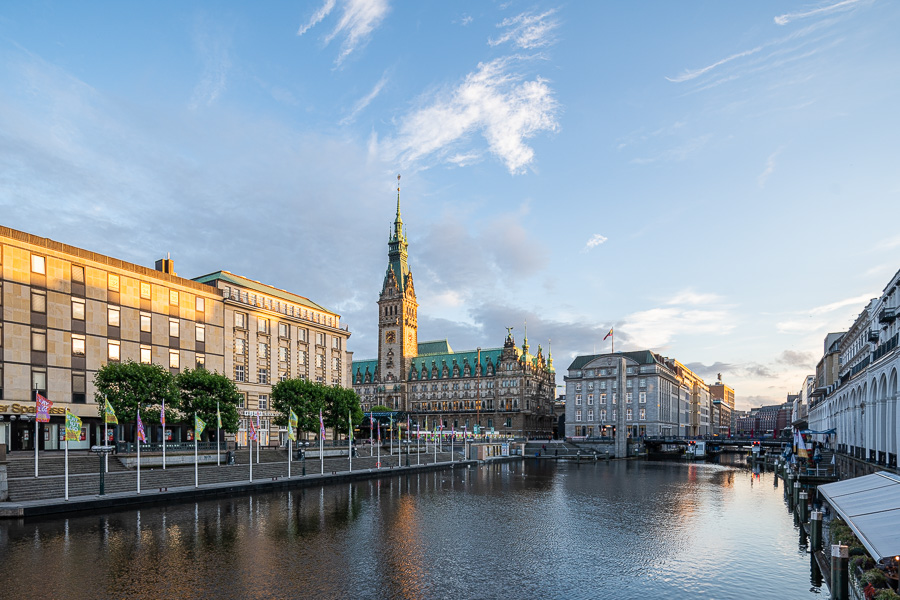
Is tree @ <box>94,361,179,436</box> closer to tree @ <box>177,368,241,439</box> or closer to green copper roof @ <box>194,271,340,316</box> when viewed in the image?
tree @ <box>177,368,241,439</box>

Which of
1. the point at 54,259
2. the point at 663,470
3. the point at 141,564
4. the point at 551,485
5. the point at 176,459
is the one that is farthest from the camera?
the point at 663,470

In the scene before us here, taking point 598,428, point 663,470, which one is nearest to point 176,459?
point 663,470

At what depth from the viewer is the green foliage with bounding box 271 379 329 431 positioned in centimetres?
9969

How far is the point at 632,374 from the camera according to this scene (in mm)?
188875

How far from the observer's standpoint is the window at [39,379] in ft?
251

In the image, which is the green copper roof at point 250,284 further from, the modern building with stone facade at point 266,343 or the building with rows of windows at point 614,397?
the building with rows of windows at point 614,397

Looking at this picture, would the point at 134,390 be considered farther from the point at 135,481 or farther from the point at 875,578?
the point at 875,578

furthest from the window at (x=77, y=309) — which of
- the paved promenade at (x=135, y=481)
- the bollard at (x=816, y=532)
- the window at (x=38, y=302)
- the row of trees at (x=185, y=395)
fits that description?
the bollard at (x=816, y=532)

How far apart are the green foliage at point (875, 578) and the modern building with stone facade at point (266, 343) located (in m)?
94.8

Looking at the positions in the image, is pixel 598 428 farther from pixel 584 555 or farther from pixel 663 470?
pixel 584 555

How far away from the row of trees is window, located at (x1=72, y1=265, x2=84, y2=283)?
528 inches

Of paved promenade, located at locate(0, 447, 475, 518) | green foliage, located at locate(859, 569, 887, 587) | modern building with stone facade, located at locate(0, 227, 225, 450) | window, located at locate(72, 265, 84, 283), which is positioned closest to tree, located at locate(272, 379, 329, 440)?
paved promenade, located at locate(0, 447, 475, 518)

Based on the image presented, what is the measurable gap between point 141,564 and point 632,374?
170444 mm

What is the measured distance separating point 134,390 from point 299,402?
30.0m
